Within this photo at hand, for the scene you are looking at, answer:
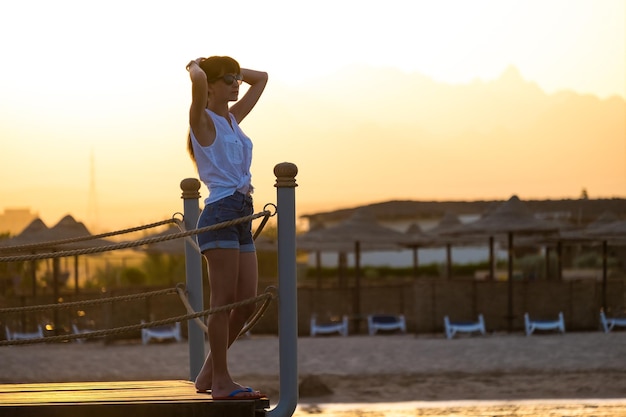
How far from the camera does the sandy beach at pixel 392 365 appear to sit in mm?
12555

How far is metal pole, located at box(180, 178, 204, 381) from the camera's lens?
225 inches

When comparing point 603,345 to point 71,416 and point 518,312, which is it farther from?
point 71,416

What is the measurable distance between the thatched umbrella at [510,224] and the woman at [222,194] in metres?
15.9

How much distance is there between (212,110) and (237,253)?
61 centimetres

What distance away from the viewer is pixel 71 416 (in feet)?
14.1

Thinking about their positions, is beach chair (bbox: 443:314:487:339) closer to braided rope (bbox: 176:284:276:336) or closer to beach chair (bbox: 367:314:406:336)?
beach chair (bbox: 367:314:406:336)

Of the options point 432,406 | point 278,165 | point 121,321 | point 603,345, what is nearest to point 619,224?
point 603,345

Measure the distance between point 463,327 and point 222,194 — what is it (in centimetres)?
1562

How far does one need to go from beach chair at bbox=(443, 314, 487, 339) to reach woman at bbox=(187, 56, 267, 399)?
15.3 metres

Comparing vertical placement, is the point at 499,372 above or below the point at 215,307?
below

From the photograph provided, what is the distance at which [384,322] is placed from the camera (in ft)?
69.2

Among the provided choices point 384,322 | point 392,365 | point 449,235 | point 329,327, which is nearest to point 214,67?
point 392,365

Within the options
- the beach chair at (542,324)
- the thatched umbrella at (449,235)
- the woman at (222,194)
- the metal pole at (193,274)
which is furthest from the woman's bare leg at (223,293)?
the thatched umbrella at (449,235)

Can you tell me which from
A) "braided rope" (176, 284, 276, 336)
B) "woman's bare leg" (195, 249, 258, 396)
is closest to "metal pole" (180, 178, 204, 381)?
"braided rope" (176, 284, 276, 336)
